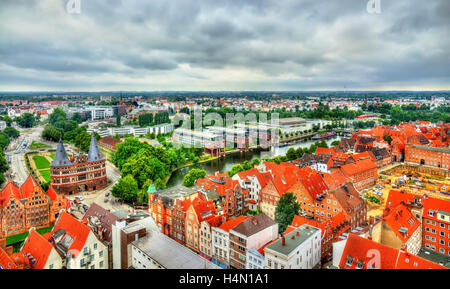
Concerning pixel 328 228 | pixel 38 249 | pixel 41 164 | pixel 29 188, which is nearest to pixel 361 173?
pixel 328 228

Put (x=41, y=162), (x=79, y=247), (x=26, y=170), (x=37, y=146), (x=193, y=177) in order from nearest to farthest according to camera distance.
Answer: (x=79, y=247) < (x=193, y=177) < (x=26, y=170) < (x=41, y=162) < (x=37, y=146)

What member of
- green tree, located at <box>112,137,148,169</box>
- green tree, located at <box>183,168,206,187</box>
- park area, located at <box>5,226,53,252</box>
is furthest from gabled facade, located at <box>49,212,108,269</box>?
green tree, located at <box>112,137,148,169</box>

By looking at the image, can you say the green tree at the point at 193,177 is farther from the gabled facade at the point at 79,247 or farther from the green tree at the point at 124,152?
the gabled facade at the point at 79,247

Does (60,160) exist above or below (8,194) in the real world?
above

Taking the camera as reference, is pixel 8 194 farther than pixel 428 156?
No

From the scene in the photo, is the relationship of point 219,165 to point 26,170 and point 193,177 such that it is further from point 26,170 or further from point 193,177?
point 26,170

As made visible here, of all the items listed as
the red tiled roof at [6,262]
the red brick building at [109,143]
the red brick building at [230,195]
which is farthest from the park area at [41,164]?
the red tiled roof at [6,262]
